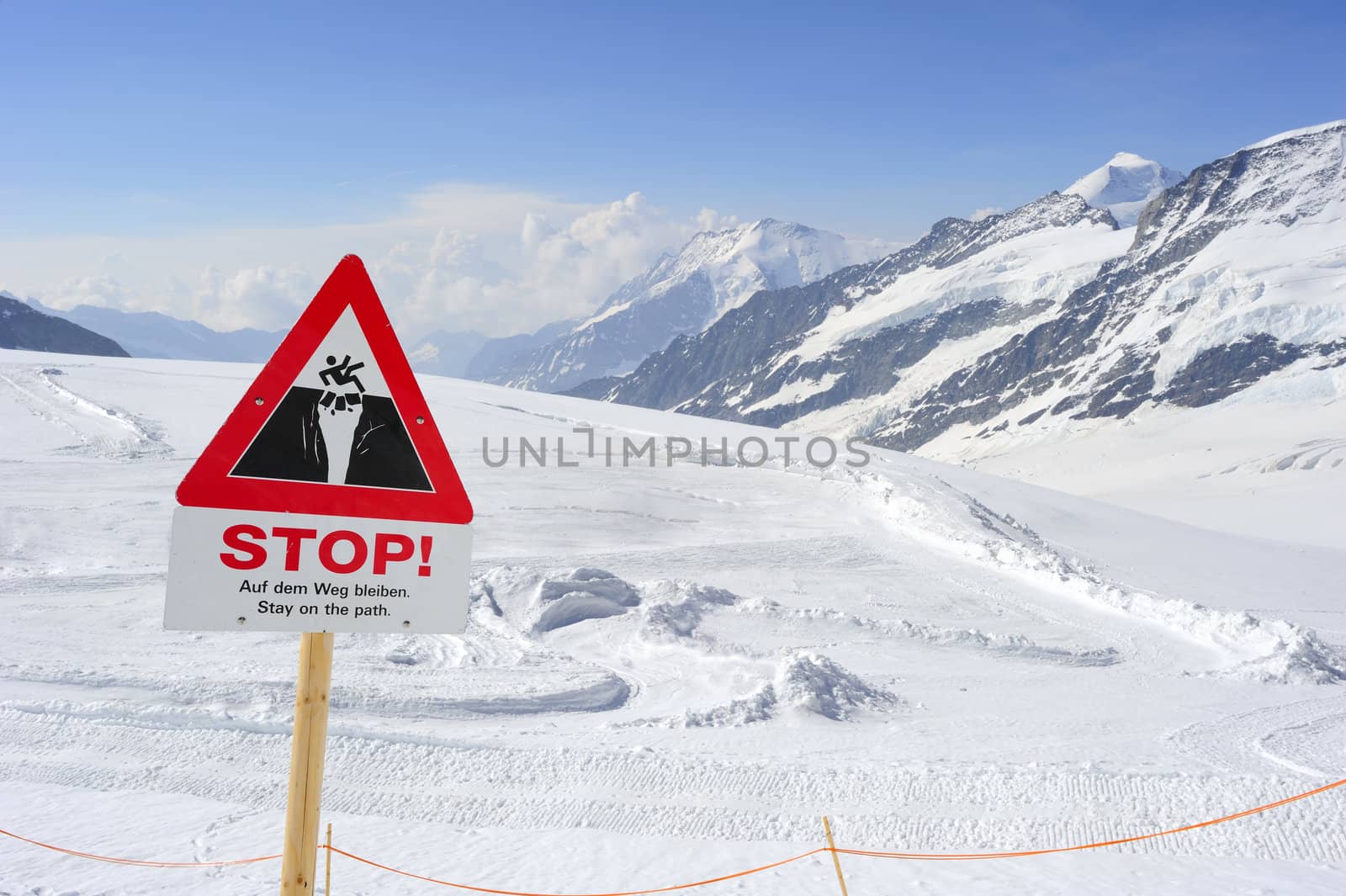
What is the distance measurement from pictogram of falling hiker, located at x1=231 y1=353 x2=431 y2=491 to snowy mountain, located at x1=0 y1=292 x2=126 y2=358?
164m

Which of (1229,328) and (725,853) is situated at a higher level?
(1229,328)

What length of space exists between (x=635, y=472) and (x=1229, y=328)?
456 ft

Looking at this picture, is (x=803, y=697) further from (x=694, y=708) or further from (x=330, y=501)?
(x=330, y=501)

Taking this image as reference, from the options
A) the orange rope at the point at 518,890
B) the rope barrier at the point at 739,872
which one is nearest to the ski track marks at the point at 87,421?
the rope barrier at the point at 739,872

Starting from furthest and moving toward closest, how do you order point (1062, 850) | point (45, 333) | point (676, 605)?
point (45, 333) → point (676, 605) → point (1062, 850)

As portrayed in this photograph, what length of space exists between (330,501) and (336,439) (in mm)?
173

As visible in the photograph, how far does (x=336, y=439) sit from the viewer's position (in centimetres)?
257

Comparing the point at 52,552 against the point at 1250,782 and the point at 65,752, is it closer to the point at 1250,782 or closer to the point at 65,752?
the point at 65,752

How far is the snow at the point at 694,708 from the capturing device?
6695 millimetres

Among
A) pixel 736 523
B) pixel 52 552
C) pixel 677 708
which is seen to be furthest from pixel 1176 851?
pixel 52 552

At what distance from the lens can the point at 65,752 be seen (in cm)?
770

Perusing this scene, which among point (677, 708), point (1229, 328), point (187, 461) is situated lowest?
point (677, 708)

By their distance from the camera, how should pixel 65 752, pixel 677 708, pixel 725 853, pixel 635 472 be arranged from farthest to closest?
pixel 635 472 → pixel 677 708 → pixel 65 752 → pixel 725 853

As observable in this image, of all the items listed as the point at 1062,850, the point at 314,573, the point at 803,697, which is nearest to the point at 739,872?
the point at 1062,850
